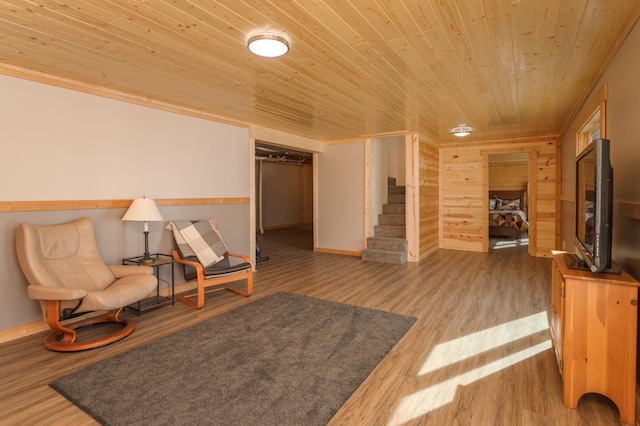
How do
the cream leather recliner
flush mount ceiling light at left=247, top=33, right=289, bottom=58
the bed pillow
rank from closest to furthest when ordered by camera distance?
1. flush mount ceiling light at left=247, top=33, right=289, bottom=58
2. the cream leather recliner
3. the bed pillow

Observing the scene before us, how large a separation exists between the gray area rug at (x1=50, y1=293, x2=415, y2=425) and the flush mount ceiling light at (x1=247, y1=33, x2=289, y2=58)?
7.18ft

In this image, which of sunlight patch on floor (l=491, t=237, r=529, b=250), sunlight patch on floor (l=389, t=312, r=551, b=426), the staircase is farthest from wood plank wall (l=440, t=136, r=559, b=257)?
sunlight patch on floor (l=389, t=312, r=551, b=426)

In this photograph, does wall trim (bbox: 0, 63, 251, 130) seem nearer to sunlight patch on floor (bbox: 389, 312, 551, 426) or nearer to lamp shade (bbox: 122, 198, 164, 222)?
lamp shade (bbox: 122, 198, 164, 222)

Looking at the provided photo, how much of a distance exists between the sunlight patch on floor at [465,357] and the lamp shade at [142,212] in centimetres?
288

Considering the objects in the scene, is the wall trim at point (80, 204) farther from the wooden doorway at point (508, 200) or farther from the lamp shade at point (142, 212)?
the wooden doorway at point (508, 200)

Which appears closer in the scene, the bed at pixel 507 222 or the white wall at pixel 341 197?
the white wall at pixel 341 197

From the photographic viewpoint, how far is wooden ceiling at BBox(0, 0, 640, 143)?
1995 mm

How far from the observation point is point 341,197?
6641mm

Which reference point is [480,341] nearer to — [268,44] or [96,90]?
[268,44]

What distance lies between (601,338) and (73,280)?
3797 mm

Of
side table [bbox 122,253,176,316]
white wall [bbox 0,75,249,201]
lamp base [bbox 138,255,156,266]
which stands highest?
white wall [bbox 0,75,249,201]

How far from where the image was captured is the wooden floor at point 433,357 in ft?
6.06

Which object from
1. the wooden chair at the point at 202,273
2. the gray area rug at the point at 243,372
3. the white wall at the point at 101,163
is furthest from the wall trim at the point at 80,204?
the gray area rug at the point at 243,372

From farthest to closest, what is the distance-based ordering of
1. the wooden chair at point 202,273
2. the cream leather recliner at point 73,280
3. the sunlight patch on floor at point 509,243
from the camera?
the sunlight patch on floor at point 509,243, the wooden chair at point 202,273, the cream leather recliner at point 73,280
